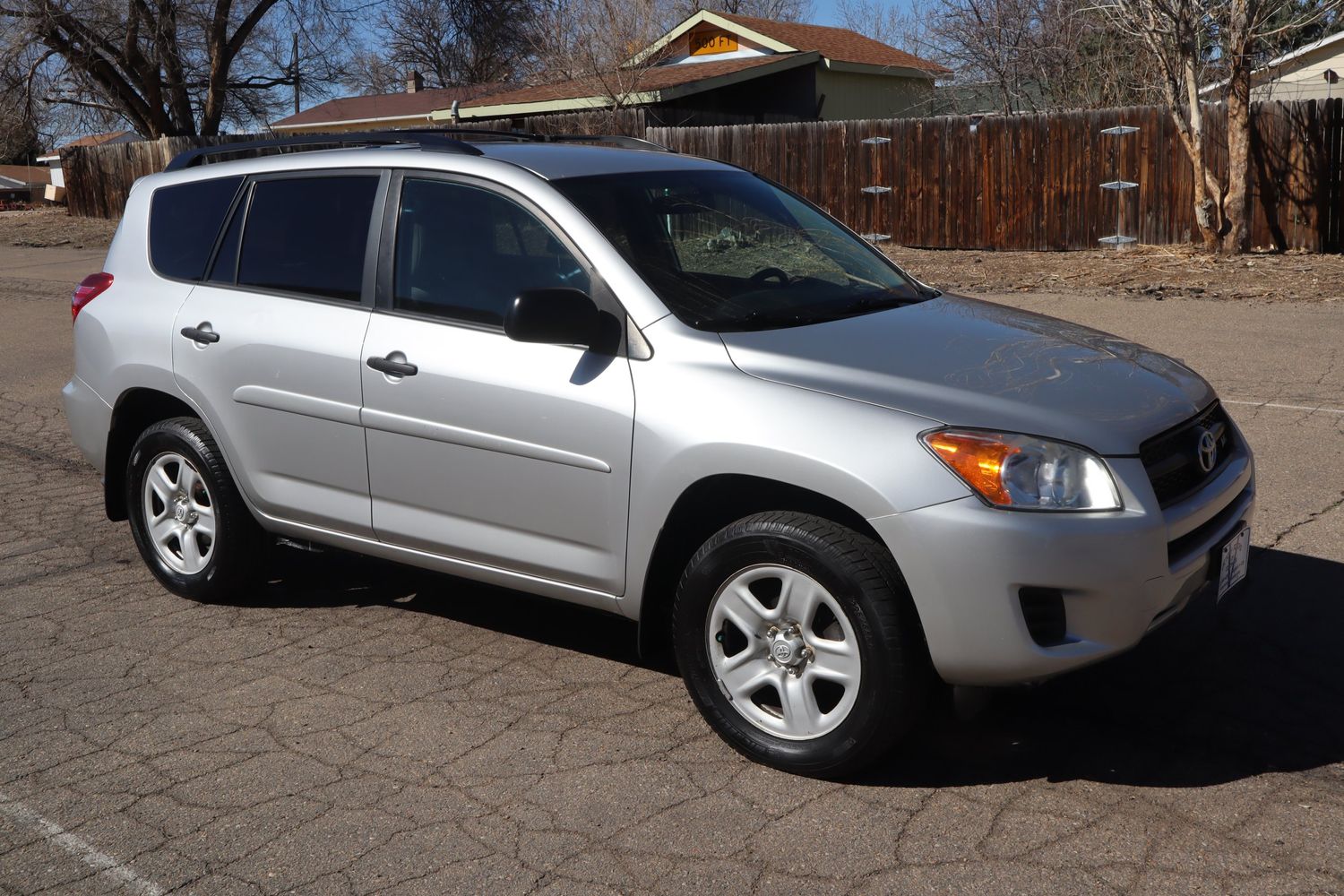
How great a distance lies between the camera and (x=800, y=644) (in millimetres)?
3709

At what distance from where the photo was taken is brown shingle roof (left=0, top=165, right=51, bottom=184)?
64188 mm

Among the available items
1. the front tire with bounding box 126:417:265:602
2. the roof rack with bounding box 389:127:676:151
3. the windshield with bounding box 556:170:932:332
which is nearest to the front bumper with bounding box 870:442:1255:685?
the windshield with bounding box 556:170:932:332

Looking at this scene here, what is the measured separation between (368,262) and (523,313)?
1000mm

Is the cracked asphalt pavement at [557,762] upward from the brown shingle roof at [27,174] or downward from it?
downward

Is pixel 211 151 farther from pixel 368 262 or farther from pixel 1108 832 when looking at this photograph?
pixel 1108 832

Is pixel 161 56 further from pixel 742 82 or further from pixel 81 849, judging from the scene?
pixel 81 849

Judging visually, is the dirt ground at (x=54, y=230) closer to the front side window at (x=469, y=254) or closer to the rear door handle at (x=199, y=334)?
the rear door handle at (x=199, y=334)

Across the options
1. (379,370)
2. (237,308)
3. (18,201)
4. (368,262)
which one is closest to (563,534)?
(379,370)

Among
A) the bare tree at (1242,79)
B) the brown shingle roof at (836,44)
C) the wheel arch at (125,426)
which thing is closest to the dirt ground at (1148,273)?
the bare tree at (1242,79)

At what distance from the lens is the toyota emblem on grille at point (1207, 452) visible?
152 inches

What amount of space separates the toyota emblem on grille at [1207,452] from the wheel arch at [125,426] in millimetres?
3790

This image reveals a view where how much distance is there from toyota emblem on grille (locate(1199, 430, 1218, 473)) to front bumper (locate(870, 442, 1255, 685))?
44 centimetres

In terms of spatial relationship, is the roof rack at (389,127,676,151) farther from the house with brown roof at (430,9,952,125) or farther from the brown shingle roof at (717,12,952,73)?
the brown shingle roof at (717,12,952,73)

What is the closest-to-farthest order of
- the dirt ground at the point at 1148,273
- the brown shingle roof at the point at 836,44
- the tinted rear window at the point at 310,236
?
the tinted rear window at the point at 310,236, the dirt ground at the point at 1148,273, the brown shingle roof at the point at 836,44
